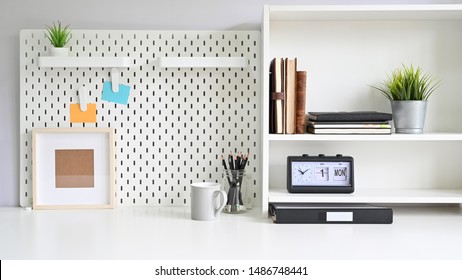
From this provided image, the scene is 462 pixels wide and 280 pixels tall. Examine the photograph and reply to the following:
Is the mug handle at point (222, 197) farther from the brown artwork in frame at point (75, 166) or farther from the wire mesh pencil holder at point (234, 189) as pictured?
the brown artwork in frame at point (75, 166)

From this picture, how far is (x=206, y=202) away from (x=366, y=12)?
0.81 meters

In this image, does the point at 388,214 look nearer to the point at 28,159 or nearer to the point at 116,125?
the point at 116,125

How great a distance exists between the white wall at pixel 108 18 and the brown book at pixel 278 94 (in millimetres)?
262

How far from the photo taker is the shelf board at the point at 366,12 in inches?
72.0

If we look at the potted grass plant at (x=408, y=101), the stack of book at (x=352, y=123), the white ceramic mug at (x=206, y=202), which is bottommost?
the white ceramic mug at (x=206, y=202)

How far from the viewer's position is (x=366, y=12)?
6.13 ft

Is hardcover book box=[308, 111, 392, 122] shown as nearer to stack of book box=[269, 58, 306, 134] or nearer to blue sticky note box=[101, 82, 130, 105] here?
stack of book box=[269, 58, 306, 134]

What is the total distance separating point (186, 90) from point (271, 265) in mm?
876

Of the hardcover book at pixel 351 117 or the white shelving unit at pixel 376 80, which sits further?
the white shelving unit at pixel 376 80

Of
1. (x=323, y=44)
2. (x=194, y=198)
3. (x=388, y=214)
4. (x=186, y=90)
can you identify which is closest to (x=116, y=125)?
(x=186, y=90)

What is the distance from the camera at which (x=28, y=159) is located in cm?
205

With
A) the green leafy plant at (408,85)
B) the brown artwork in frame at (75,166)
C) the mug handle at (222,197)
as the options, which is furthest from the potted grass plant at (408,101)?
the brown artwork in frame at (75,166)

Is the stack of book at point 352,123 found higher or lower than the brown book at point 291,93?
lower

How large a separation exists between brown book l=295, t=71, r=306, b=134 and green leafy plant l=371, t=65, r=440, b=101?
1.08 feet
